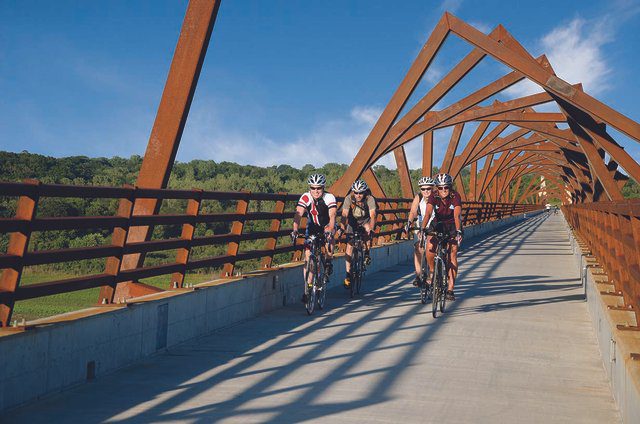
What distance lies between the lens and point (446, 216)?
40.6ft

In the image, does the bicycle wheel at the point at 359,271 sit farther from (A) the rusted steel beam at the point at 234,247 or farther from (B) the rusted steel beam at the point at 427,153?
(B) the rusted steel beam at the point at 427,153

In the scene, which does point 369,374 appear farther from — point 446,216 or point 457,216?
point 446,216

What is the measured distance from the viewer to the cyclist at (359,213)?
565 inches

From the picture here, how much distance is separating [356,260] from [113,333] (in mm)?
7870

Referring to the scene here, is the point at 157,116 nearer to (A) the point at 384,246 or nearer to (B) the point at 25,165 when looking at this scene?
(A) the point at 384,246

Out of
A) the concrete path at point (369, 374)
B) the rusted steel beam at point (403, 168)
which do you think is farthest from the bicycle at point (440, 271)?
the rusted steel beam at point (403, 168)

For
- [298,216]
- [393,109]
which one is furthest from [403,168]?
[298,216]

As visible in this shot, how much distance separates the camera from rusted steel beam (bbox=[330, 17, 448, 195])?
22.6 metres

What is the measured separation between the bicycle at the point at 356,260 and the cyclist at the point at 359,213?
77 mm

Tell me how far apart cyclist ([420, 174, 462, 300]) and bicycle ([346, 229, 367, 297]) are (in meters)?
1.94

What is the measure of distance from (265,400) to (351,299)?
753 cm

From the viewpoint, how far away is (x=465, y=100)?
28828 mm

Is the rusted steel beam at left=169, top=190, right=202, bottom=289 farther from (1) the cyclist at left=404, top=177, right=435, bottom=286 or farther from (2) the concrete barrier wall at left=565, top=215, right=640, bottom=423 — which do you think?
(2) the concrete barrier wall at left=565, top=215, right=640, bottom=423

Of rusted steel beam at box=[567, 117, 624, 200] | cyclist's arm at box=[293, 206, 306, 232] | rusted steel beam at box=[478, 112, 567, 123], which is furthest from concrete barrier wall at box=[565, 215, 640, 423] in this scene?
rusted steel beam at box=[478, 112, 567, 123]
